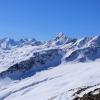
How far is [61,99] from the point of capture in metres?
109

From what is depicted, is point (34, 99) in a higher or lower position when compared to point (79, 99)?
lower

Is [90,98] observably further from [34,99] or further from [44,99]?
[34,99]

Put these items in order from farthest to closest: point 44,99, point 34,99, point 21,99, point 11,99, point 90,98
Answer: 1. point 11,99
2. point 21,99
3. point 34,99
4. point 44,99
5. point 90,98

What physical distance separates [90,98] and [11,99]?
119 meters

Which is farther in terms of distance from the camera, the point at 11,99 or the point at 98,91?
the point at 11,99

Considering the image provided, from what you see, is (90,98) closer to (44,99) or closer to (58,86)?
(44,99)

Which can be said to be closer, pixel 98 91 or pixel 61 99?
pixel 98 91

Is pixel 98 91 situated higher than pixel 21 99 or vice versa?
pixel 98 91

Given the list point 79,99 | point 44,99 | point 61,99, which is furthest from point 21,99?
point 79,99

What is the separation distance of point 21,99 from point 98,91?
322 ft

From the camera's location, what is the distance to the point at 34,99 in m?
164

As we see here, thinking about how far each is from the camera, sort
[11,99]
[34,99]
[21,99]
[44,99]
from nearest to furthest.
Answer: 1. [44,99]
2. [34,99]
3. [21,99]
4. [11,99]

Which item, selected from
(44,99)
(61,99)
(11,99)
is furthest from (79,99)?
(11,99)

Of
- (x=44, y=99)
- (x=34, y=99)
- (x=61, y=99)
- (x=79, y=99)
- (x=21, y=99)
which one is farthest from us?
(x=21, y=99)
